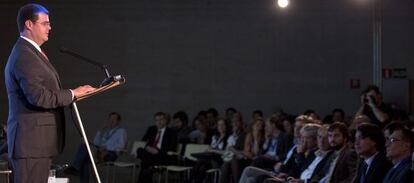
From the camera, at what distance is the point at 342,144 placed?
5.52m

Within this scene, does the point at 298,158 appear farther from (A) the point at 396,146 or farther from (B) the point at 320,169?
(A) the point at 396,146

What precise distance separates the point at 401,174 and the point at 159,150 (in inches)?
207

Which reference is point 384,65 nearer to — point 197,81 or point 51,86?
point 197,81

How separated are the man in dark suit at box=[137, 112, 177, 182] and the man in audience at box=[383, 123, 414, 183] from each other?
16.2 feet

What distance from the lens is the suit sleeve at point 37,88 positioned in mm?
2834

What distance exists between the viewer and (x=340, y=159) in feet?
17.4

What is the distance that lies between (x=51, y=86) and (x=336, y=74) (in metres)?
8.15

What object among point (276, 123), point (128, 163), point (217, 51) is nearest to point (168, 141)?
point (128, 163)

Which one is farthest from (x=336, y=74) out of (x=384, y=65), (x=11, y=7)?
(x=11, y=7)

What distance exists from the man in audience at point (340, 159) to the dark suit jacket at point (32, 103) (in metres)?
2.83

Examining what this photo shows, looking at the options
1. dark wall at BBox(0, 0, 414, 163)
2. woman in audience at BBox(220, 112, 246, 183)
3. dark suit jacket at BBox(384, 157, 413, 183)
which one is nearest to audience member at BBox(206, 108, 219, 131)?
dark wall at BBox(0, 0, 414, 163)

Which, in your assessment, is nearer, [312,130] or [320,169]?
[320,169]

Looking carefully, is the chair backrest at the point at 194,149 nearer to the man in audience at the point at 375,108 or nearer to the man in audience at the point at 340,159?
the man in audience at the point at 375,108

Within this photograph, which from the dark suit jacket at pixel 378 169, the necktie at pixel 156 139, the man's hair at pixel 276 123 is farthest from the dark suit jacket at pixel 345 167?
the necktie at pixel 156 139
